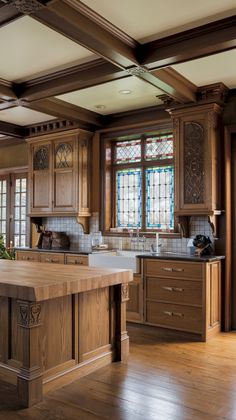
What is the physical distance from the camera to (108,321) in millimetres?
3428

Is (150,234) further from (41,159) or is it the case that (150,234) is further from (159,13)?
(159,13)

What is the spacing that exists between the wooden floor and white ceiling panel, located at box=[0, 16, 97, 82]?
106 inches

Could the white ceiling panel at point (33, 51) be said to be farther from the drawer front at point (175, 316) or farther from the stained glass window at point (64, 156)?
the drawer front at point (175, 316)

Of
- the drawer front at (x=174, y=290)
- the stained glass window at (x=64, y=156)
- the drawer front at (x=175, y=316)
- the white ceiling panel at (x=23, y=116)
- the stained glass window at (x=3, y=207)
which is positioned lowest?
A: the drawer front at (x=175, y=316)

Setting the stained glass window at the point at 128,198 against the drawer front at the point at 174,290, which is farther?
the stained glass window at the point at 128,198

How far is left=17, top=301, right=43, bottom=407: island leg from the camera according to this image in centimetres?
262

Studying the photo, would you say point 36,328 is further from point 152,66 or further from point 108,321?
point 152,66

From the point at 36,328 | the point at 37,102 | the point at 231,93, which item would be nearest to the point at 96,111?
the point at 37,102

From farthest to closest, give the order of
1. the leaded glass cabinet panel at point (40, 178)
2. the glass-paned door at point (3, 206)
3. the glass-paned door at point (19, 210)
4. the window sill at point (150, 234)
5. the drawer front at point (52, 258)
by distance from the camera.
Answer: the glass-paned door at point (3, 206) < the glass-paned door at point (19, 210) < the leaded glass cabinet panel at point (40, 178) < the drawer front at point (52, 258) < the window sill at point (150, 234)

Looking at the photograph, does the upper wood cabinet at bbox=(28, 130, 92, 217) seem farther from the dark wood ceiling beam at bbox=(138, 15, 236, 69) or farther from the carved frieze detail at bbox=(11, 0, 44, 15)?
the carved frieze detail at bbox=(11, 0, 44, 15)

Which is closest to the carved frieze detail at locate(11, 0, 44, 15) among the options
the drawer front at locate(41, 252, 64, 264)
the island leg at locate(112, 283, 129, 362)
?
the island leg at locate(112, 283, 129, 362)

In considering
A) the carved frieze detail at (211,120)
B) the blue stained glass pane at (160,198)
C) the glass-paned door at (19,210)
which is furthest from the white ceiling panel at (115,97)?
the glass-paned door at (19,210)

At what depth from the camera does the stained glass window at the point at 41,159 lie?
585cm

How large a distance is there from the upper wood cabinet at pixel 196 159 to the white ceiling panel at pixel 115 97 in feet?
1.32
